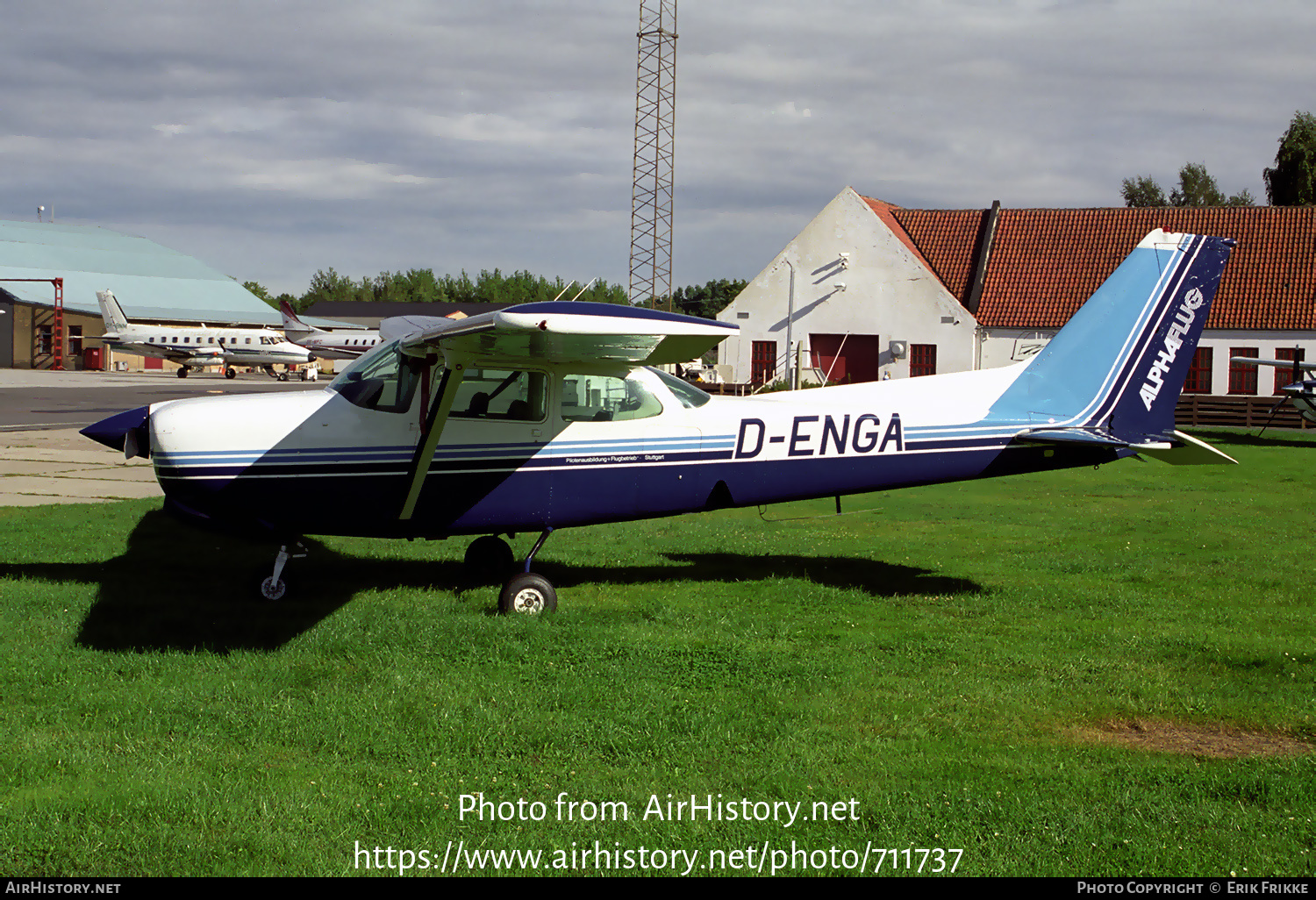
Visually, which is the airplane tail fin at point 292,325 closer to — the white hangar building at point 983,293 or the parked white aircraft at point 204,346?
the parked white aircraft at point 204,346

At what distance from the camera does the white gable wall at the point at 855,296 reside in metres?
35.6

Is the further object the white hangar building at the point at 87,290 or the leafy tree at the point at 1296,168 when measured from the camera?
the white hangar building at the point at 87,290

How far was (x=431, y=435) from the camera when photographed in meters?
7.54

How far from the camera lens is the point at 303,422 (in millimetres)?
7699

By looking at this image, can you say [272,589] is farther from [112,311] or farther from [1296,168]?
[112,311]

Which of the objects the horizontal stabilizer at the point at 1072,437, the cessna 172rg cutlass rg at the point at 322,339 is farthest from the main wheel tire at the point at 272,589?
the cessna 172rg cutlass rg at the point at 322,339

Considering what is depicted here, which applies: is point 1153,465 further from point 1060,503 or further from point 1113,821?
point 1113,821

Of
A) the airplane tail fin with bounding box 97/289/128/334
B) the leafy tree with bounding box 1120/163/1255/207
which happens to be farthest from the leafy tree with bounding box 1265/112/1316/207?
the airplane tail fin with bounding box 97/289/128/334

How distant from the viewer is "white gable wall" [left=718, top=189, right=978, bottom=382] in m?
35.6

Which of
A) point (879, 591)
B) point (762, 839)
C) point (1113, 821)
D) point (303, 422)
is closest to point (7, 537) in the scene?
point (303, 422)

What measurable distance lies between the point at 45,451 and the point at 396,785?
693 inches

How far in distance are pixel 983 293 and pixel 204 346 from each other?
163 ft

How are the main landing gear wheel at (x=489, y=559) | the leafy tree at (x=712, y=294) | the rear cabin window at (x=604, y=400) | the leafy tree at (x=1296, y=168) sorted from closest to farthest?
the rear cabin window at (x=604, y=400) < the main landing gear wheel at (x=489, y=559) < the leafy tree at (x=1296, y=168) < the leafy tree at (x=712, y=294)

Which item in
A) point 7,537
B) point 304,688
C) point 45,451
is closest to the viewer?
point 304,688
